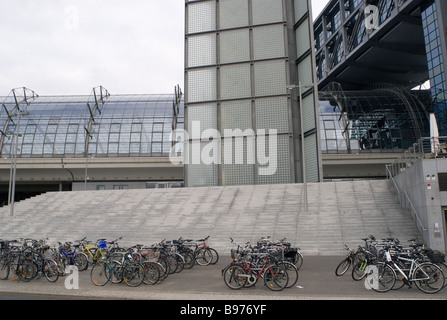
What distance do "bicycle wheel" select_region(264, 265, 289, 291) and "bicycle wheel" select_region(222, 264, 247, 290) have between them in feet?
2.04

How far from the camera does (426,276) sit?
9.38 m

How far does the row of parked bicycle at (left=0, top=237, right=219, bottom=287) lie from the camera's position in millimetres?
10875

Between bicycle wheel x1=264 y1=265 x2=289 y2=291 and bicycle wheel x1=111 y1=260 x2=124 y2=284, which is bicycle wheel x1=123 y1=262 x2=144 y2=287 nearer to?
bicycle wheel x1=111 y1=260 x2=124 y2=284

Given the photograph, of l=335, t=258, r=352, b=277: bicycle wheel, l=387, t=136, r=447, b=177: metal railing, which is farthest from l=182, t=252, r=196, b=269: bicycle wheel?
l=387, t=136, r=447, b=177: metal railing

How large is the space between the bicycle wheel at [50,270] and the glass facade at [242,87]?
Result: 1936 centimetres

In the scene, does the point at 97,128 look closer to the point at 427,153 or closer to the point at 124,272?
the point at 427,153

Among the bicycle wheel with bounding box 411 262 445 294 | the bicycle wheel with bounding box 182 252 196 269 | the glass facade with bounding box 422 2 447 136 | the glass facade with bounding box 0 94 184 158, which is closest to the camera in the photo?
the bicycle wheel with bounding box 411 262 445 294

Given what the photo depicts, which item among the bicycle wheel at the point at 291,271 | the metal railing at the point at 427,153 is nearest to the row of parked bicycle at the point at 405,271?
the bicycle wheel at the point at 291,271

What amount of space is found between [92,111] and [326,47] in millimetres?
51695

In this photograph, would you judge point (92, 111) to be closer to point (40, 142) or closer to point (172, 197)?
point (40, 142)

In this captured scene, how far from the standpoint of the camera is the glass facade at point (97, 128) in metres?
55.4

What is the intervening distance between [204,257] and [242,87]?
19.5 m

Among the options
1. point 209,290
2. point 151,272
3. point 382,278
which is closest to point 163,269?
point 151,272

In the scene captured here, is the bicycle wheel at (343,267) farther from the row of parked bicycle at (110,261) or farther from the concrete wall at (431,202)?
the concrete wall at (431,202)
